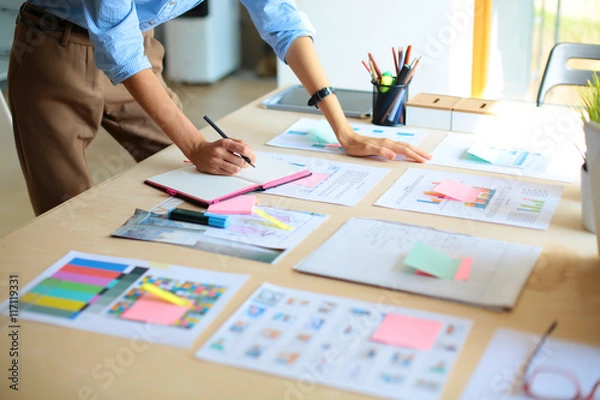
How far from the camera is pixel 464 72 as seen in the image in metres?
3.44

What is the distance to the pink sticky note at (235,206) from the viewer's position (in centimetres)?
134

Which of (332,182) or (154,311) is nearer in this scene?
(154,311)

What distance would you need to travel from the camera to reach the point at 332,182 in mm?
1499

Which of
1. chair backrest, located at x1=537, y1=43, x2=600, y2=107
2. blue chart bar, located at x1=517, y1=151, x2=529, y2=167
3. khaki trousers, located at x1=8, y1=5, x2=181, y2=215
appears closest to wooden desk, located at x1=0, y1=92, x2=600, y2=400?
blue chart bar, located at x1=517, y1=151, x2=529, y2=167

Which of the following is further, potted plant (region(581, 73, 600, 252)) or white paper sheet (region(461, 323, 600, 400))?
potted plant (region(581, 73, 600, 252))

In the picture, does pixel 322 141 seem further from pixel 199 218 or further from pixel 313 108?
pixel 199 218

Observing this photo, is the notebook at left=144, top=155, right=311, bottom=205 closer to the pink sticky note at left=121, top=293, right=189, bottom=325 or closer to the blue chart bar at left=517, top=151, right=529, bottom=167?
the pink sticky note at left=121, top=293, right=189, bottom=325

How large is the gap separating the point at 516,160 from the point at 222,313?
2.81ft

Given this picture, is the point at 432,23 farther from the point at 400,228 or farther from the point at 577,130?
the point at 400,228

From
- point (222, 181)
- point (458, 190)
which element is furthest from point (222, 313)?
point (458, 190)

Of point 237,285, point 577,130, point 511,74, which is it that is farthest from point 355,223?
point 511,74

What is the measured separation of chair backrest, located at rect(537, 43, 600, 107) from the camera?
218 centimetres

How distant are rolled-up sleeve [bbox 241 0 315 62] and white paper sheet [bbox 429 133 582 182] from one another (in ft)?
1.52

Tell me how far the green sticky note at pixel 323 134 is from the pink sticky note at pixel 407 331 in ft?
2.65
